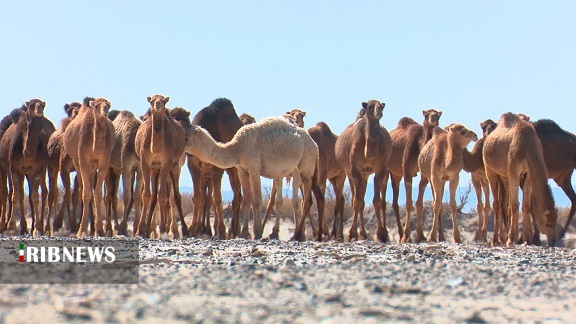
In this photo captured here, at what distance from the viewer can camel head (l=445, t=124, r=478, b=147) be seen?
15570 millimetres

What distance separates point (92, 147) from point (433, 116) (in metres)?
6.74

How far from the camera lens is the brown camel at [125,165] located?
1497 centimetres

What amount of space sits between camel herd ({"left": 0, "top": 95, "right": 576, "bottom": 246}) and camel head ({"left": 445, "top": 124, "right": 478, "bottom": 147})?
19mm

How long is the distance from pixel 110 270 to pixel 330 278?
1587 mm

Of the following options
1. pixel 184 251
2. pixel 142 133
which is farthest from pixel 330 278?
pixel 142 133

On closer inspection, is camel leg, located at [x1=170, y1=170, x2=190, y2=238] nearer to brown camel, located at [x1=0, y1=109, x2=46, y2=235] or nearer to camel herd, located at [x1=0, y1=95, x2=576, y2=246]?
camel herd, located at [x1=0, y1=95, x2=576, y2=246]

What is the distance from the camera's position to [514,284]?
21.4 ft

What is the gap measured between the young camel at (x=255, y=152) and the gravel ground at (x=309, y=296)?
6.37m

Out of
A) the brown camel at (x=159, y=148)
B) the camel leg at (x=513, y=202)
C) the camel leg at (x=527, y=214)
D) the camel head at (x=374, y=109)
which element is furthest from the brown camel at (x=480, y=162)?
the brown camel at (x=159, y=148)

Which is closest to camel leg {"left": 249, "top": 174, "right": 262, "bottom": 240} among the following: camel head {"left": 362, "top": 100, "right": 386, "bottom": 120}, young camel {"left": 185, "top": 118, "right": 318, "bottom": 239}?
young camel {"left": 185, "top": 118, "right": 318, "bottom": 239}

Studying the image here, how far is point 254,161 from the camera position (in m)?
14.1

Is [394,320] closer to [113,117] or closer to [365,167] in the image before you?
[365,167]

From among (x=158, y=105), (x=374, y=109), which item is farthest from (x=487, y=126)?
(x=158, y=105)

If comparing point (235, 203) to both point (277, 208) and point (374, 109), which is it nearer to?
point (277, 208)
